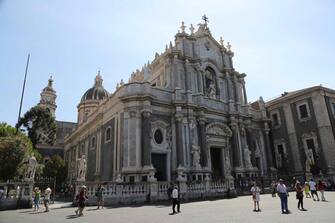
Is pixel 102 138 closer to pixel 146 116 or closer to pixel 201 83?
pixel 146 116

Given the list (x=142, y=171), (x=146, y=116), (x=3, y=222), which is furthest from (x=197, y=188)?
(x=3, y=222)

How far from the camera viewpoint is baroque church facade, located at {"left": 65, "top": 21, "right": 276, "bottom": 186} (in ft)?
72.7

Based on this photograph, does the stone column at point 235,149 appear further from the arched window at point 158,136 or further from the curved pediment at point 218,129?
the arched window at point 158,136

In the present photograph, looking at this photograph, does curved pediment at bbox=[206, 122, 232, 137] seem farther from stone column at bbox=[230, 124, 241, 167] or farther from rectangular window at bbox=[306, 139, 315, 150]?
rectangular window at bbox=[306, 139, 315, 150]

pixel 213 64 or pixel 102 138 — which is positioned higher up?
pixel 213 64

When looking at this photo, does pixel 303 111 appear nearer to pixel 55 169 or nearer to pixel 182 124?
pixel 182 124

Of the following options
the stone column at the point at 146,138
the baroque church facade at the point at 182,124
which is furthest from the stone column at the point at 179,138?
the stone column at the point at 146,138

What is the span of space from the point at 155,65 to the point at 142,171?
13.3 meters

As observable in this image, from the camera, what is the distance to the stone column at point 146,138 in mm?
21081

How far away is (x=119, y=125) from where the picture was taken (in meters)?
23.0

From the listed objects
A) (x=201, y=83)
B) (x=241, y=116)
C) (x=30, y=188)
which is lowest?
(x=30, y=188)

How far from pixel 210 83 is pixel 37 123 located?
25.1 meters

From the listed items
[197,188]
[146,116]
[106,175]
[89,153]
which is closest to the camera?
[197,188]

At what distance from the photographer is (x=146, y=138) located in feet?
71.2
